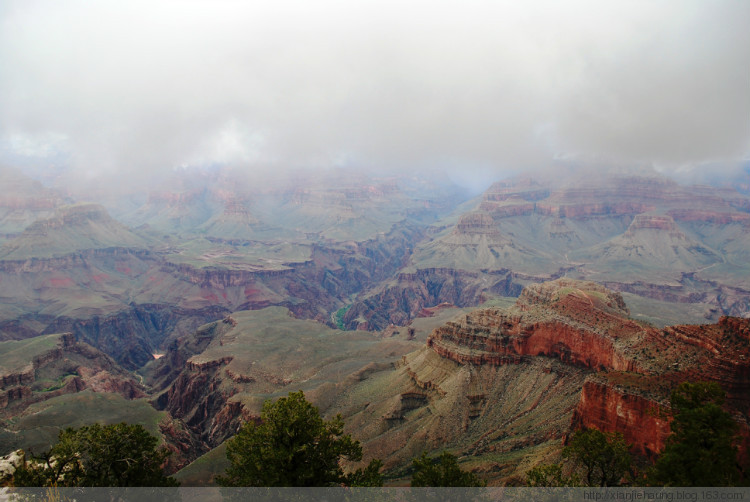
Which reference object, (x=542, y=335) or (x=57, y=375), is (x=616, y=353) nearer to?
(x=542, y=335)

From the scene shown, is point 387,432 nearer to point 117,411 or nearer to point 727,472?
point 727,472

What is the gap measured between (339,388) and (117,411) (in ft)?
121

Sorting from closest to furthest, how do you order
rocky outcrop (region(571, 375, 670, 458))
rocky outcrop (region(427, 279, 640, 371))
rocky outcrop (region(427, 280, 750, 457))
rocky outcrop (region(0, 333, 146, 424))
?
A: 1. rocky outcrop (region(571, 375, 670, 458))
2. rocky outcrop (region(427, 280, 750, 457))
3. rocky outcrop (region(427, 279, 640, 371))
4. rocky outcrop (region(0, 333, 146, 424))

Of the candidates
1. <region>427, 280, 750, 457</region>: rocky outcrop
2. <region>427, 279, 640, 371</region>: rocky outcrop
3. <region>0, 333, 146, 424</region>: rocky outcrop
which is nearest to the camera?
<region>427, 280, 750, 457</region>: rocky outcrop

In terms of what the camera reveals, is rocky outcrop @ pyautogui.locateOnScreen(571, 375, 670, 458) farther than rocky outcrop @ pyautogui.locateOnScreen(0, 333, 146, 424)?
No

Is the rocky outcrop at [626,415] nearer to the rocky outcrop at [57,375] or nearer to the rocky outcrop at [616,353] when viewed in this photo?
the rocky outcrop at [616,353]

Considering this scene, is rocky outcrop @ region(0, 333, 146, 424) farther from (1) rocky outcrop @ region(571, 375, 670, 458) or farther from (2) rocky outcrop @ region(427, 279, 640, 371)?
(1) rocky outcrop @ region(571, 375, 670, 458)

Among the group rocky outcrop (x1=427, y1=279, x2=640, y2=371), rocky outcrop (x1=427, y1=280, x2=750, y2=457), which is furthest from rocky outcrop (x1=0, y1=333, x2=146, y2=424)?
rocky outcrop (x1=427, y1=280, x2=750, y2=457)

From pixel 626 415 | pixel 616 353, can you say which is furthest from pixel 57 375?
pixel 626 415

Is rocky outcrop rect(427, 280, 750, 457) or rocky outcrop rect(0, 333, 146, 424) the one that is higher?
rocky outcrop rect(427, 280, 750, 457)

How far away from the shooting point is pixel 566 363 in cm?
6347

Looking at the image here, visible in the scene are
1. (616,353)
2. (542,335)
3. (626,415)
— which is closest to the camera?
(626,415)

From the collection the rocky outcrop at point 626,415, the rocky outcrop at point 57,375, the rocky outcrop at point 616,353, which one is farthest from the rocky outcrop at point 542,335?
the rocky outcrop at point 57,375

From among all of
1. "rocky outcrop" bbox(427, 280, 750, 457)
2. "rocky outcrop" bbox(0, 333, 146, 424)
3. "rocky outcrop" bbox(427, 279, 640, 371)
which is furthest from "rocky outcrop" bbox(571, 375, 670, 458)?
"rocky outcrop" bbox(0, 333, 146, 424)
